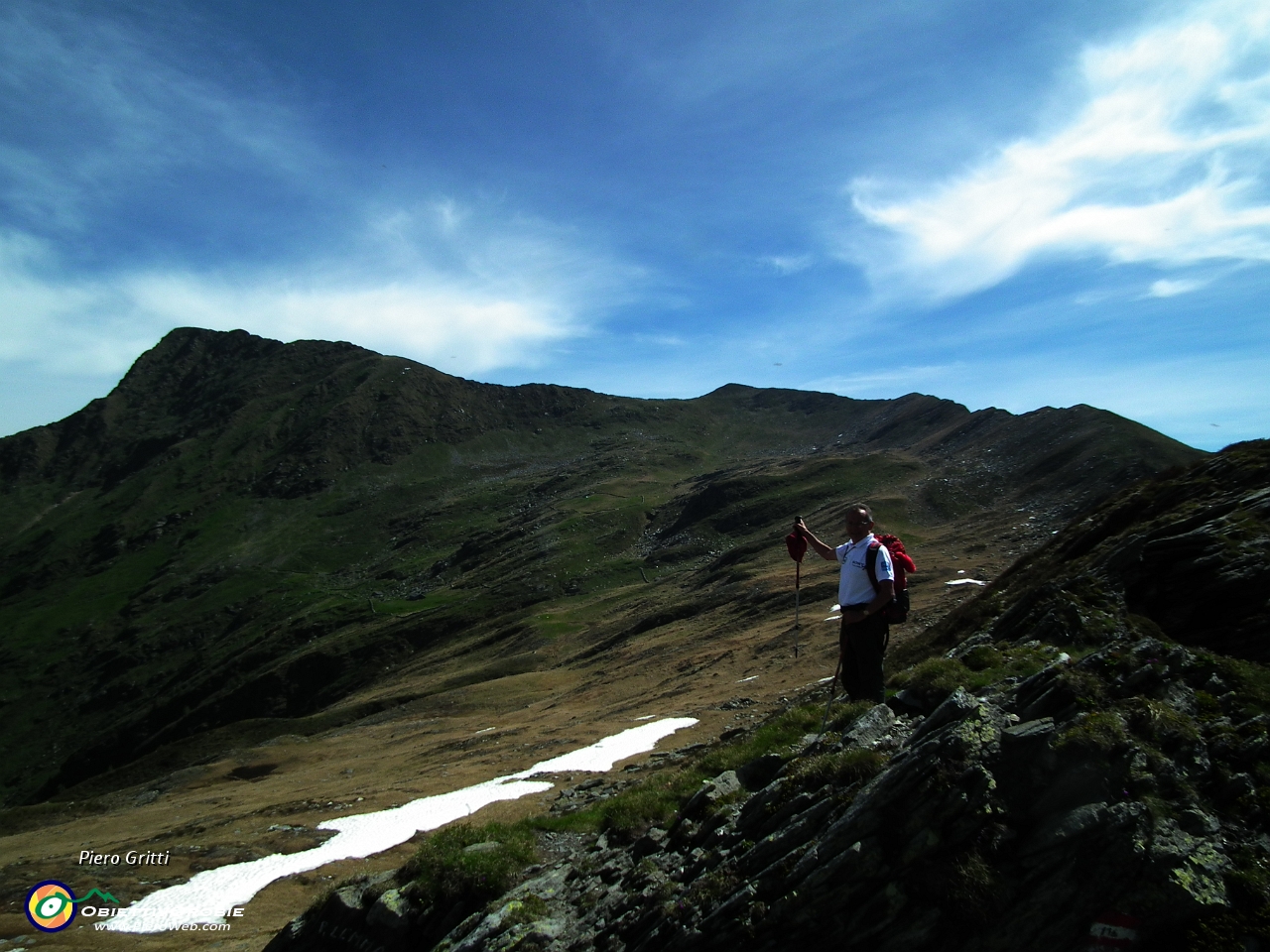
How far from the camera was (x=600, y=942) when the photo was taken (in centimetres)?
912

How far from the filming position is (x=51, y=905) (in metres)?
18.8

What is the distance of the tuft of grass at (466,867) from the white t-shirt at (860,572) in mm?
6601

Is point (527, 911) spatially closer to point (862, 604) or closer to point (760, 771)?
point (760, 771)

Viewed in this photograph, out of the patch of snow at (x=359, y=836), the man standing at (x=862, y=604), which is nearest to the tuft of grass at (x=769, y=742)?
the man standing at (x=862, y=604)

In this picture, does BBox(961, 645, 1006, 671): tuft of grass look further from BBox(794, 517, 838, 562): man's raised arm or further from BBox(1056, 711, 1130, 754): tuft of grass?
BBox(1056, 711, 1130, 754): tuft of grass

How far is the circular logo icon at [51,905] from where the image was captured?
17.9 meters

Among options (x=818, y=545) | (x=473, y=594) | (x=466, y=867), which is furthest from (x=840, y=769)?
(x=473, y=594)

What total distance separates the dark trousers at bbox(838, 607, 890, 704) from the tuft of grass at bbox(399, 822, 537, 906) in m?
6.07

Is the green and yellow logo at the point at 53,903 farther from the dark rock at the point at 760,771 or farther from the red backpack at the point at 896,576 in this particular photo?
the red backpack at the point at 896,576

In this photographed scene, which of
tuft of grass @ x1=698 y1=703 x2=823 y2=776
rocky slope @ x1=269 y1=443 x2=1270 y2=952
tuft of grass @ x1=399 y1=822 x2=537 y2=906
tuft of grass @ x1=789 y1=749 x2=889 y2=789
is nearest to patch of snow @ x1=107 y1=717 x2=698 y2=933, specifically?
rocky slope @ x1=269 y1=443 x2=1270 y2=952

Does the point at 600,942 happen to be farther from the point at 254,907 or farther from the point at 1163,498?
the point at 1163,498

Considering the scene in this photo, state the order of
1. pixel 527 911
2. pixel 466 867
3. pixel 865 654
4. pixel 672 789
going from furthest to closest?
pixel 672 789 → pixel 865 654 → pixel 466 867 → pixel 527 911

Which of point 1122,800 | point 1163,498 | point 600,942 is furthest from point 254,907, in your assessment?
point 1163,498

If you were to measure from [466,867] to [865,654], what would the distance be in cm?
709
